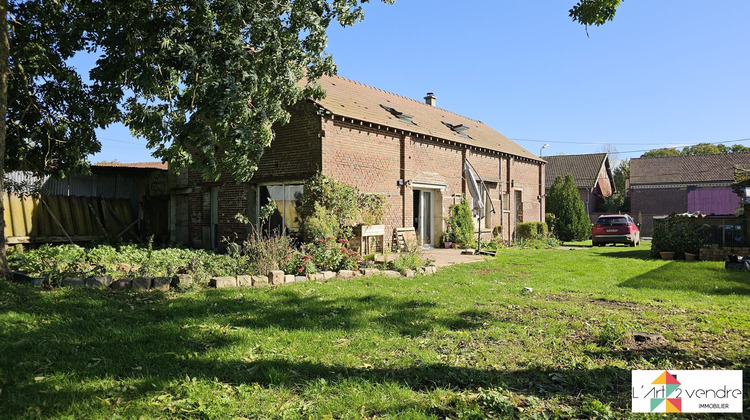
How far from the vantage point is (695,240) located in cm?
1322

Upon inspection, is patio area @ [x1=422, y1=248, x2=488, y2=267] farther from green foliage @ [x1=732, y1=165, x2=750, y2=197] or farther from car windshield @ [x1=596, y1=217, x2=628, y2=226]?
car windshield @ [x1=596, y1=217, x2=628, y2=226]

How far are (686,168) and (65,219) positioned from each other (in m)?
40.1

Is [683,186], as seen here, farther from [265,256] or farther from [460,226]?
[265,256]

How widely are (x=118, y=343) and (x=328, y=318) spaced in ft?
7.40

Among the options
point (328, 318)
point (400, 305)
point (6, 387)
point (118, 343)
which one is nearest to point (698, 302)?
point (400, 305)

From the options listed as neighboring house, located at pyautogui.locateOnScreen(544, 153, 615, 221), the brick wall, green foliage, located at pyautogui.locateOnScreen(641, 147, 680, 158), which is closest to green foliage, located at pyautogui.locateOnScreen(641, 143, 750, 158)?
green foliage, located at pyautogui.locateOnScreen(641, 147, 680, 158)

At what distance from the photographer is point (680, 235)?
13.6 metres

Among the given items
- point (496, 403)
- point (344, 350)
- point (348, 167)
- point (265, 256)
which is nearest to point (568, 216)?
point (348, 167)

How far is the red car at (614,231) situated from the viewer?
20.2 metres

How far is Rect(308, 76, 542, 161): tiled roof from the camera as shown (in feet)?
45.0

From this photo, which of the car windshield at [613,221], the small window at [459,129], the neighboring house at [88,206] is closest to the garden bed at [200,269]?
the neighboring house at [88,206]

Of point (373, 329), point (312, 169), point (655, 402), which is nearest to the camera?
point (655, 402)

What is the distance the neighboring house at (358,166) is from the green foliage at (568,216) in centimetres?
750

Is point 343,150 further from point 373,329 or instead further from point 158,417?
point 158,417
